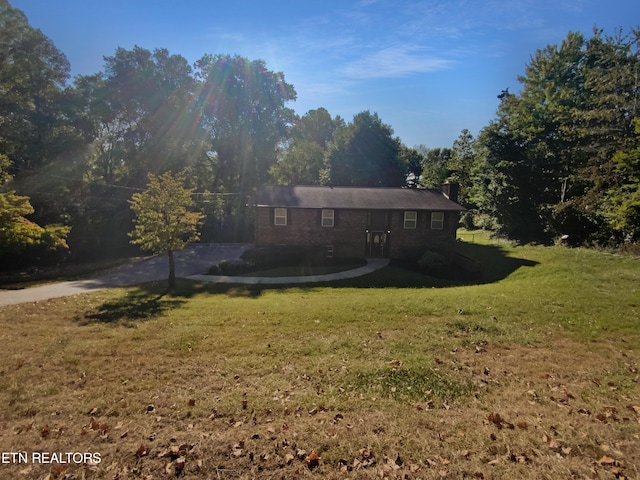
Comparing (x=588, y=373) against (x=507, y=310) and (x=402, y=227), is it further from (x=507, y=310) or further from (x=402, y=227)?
(x=402, y=227)

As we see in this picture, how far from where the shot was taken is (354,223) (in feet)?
79.7

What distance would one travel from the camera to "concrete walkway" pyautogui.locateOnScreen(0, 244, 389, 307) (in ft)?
45.2

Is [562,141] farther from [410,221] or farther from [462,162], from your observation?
[462,162]

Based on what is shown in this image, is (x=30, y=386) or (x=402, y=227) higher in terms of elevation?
(x=402, y=227)

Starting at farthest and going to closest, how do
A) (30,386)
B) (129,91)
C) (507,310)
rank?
(129,91) → (507,310) → (30,386)

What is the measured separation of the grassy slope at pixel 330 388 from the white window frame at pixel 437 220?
13606 millimetres

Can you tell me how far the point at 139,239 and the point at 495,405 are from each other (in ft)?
48.8

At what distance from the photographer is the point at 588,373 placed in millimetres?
6465

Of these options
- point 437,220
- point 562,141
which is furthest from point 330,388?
point 562,141

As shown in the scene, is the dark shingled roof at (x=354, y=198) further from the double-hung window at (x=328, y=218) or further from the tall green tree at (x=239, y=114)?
the tall green tree at (x=239, y=114)

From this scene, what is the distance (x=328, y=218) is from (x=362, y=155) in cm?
2157

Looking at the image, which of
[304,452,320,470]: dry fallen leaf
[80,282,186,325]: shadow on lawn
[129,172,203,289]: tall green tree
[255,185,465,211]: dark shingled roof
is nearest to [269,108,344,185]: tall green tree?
[255,185,465,211]: dark shingled roof

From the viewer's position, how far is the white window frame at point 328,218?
24141 mm

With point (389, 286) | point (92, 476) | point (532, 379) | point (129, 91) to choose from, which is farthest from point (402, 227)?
point (129, 91)
